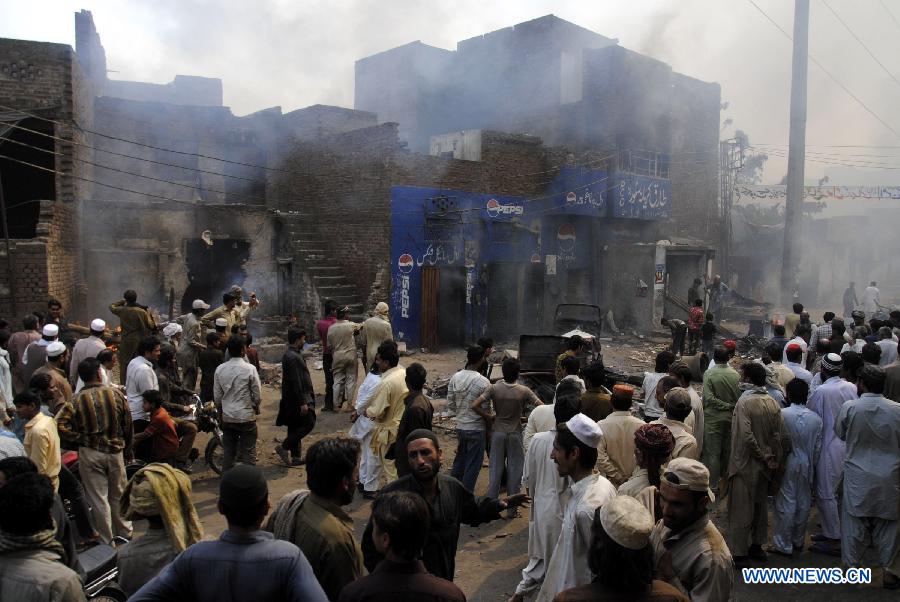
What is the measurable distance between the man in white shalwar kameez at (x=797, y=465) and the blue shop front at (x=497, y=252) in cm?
1117

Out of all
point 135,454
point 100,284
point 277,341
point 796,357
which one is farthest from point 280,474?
point 100,284

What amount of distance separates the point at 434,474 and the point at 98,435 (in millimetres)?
3131

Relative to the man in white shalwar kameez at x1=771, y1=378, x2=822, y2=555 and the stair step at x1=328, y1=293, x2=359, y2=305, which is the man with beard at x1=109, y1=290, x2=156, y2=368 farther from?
the stair step at x1=328, y1=293, x2=359, y2=305

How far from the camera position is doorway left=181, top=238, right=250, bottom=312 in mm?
15570

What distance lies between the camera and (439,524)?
3.24 metres

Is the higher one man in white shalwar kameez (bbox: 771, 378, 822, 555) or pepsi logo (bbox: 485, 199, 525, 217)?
pepsi logo (bbox: 485, 199, 525, 217)

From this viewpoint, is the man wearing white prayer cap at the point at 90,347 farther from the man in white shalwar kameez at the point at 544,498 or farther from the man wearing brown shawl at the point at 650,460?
the man wearing brown shawl at the point at 650,460

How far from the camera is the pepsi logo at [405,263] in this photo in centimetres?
1593

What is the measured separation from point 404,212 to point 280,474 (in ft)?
31.4

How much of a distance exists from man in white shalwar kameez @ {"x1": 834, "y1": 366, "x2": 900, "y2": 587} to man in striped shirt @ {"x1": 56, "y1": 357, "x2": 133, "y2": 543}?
5.58m

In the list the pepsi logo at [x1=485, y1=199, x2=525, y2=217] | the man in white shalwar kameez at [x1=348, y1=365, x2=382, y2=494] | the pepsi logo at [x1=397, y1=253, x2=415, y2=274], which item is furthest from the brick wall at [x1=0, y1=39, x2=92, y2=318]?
the pepsi logo at [x1=485, y1=199, x2=525, y2=217]

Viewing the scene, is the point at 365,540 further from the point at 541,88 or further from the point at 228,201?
the point at 541,88

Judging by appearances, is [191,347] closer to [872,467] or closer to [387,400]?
[387,400]

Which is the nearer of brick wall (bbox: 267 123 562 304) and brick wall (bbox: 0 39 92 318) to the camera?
brick wall (bbox: 0 39 92 318)
